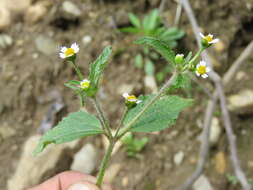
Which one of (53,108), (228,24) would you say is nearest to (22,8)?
(53,108)

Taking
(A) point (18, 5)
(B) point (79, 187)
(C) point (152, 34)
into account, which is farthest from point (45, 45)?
(B) point (79, 187)

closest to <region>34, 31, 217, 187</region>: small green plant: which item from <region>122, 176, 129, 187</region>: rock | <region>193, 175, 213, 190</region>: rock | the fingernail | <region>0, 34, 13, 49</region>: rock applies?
the fingernail

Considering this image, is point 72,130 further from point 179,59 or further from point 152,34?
point 152,34

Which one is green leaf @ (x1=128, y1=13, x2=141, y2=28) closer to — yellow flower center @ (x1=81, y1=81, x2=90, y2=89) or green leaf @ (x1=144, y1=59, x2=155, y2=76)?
green leaf @ (x1=144, y1=59, x2=155, y2=76)

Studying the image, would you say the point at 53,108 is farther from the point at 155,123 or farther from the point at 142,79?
the point at 155,123

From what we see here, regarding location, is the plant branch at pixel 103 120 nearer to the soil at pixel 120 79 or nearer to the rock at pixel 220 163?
the soil at pixel 120 79

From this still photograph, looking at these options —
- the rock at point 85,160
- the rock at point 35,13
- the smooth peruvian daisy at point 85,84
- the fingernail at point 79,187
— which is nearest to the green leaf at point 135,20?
the rock at point 35,13
